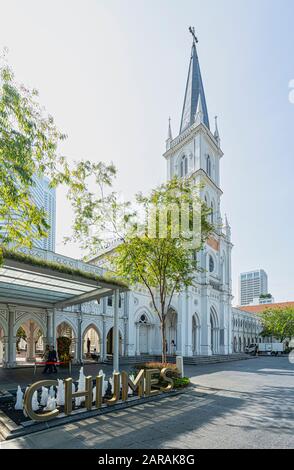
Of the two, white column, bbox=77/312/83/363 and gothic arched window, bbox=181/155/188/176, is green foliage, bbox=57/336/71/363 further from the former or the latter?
gothic arched window, bbox=181/155/188/176

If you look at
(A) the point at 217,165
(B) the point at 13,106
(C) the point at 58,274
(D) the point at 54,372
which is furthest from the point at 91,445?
(A) the point at 217,165

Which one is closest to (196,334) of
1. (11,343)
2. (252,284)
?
(11,343)

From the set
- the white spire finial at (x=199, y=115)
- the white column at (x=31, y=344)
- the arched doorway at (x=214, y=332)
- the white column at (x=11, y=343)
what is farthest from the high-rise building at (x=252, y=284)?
the white column at (x=11, y=343)

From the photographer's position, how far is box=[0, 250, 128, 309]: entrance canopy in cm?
1089

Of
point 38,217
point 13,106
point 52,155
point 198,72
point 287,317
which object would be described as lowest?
point 287,317

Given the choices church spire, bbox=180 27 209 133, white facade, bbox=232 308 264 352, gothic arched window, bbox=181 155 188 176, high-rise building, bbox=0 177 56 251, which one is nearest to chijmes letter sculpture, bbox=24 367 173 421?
high-rise building, bbox=0 177 56 251

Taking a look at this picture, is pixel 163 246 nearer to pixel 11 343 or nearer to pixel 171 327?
pixel 11 343

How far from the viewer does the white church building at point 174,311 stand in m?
22.4

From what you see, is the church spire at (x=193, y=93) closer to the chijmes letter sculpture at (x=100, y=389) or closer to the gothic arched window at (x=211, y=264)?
the gothic arched window at (x=211, y=264)

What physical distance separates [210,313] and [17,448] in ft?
118

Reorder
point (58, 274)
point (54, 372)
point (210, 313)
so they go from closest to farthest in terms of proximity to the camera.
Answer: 1. point (58, 274)
2. point (54, 372)
3. point (210, 313)

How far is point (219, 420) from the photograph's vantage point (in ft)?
28.7

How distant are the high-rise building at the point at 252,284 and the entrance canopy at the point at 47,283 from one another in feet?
594
